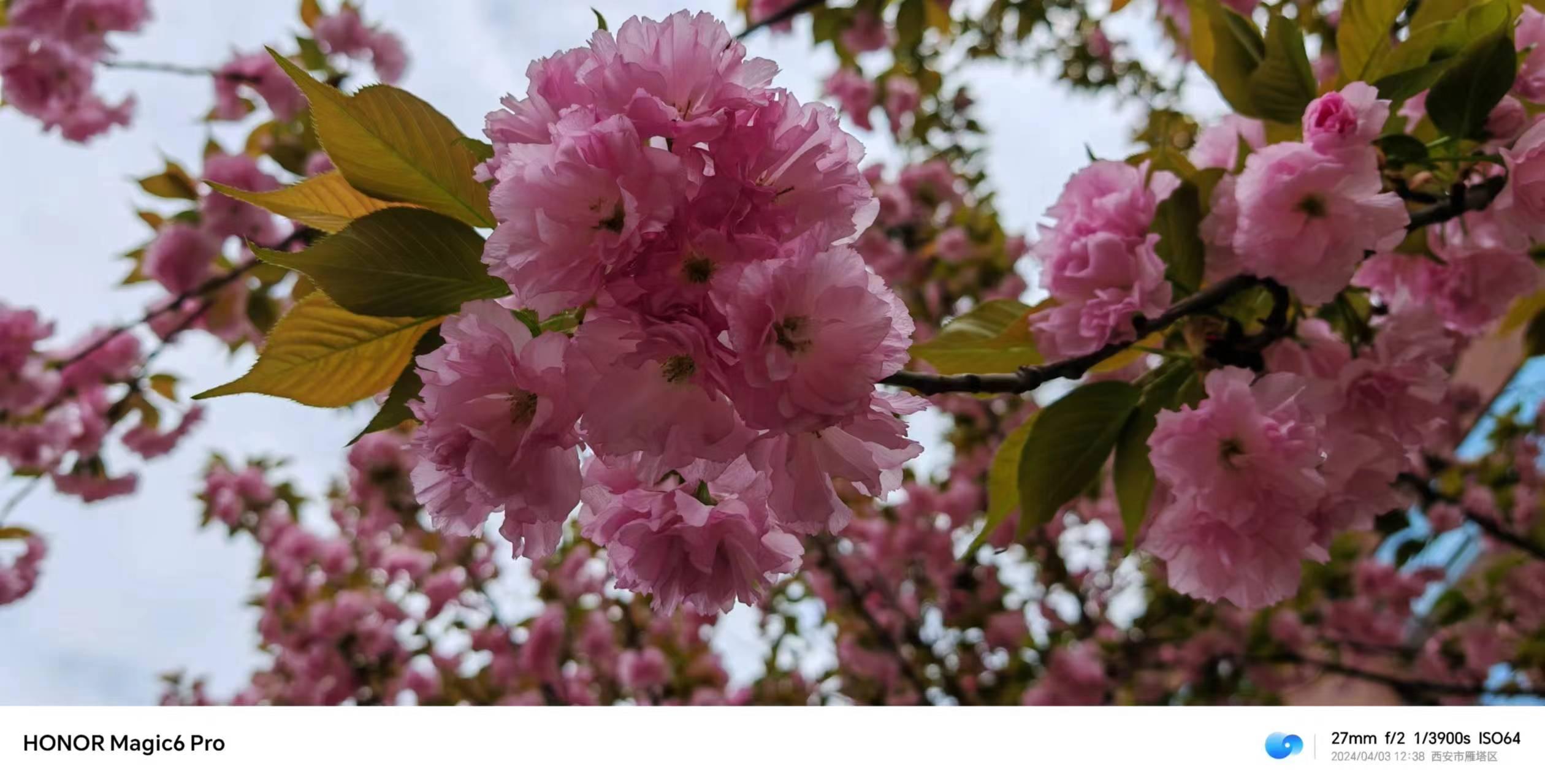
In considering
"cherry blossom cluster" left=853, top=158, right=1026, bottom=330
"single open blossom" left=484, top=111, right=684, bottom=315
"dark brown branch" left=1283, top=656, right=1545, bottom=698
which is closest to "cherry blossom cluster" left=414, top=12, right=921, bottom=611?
"single open blossom" left=484, top=111, right=684, bottom=315

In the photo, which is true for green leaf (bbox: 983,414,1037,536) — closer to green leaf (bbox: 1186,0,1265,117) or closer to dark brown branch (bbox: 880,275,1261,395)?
dark brown branch (bbox: 880,275,1261,395)

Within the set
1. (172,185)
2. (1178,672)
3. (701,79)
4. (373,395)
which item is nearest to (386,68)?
(172,185)

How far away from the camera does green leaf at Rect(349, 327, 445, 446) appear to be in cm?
Result: 55

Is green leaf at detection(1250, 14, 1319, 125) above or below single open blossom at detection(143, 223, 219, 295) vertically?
below

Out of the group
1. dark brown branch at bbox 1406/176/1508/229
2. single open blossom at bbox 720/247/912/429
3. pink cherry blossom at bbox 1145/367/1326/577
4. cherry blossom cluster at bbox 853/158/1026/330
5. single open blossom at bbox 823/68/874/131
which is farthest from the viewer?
single open blossom at bbox 823/68/874/131

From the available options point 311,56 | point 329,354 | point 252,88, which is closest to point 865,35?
point 311,56

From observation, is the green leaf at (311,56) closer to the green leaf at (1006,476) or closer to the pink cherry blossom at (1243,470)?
the green leaf at (1006,476)

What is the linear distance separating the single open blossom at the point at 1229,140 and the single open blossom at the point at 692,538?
604 millimetres

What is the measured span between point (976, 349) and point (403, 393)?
1.58 ft

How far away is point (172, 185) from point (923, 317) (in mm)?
1959

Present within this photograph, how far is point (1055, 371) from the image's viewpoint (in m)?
0.60

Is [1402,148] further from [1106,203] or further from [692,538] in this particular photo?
[692,538]

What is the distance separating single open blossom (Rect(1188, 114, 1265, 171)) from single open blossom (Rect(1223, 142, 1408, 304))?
119mm
